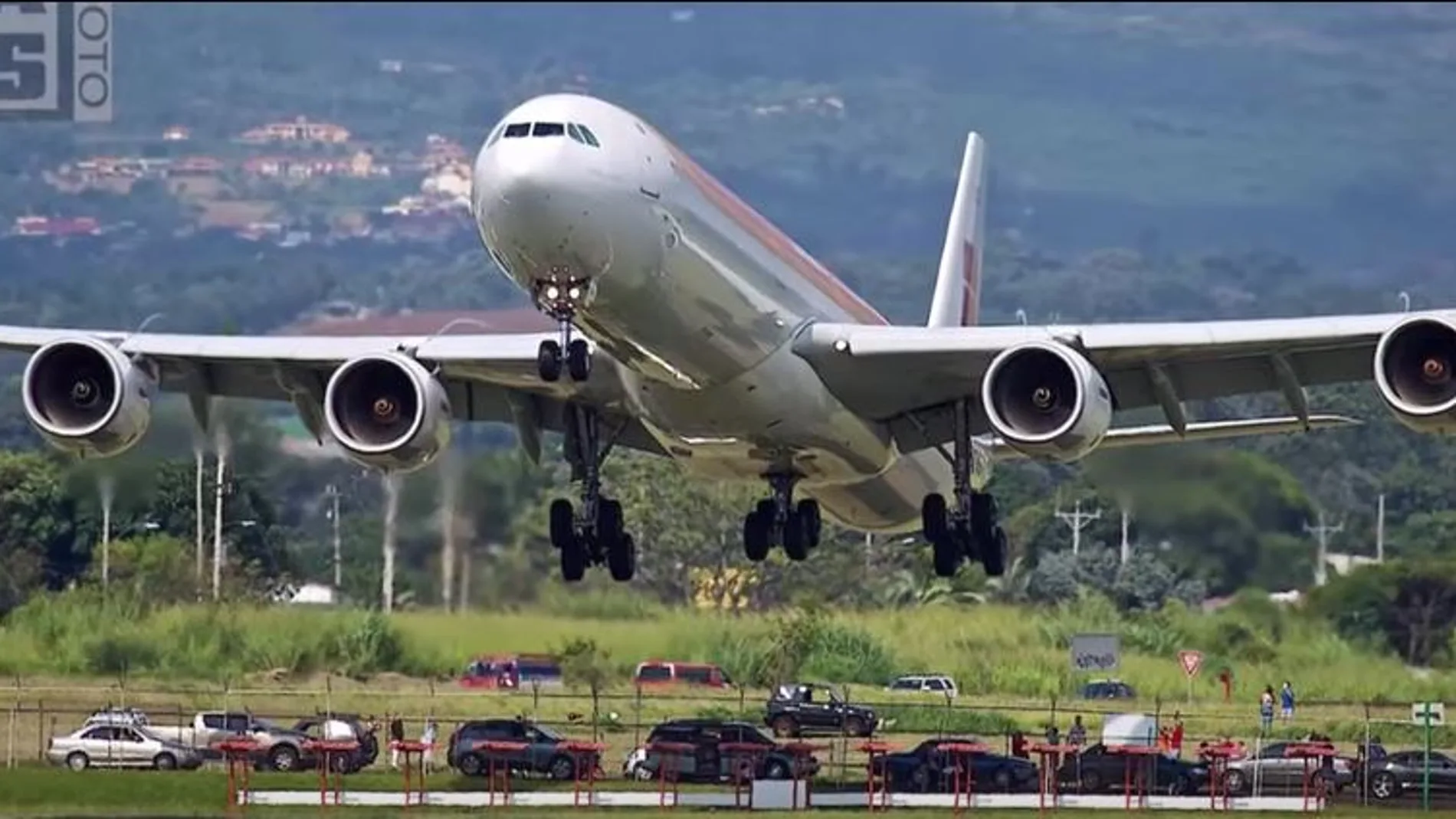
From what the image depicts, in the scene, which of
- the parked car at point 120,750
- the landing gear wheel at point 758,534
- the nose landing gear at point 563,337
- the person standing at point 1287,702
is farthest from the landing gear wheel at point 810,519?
the parked car at point 120,750

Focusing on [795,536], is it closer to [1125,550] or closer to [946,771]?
[946,771]

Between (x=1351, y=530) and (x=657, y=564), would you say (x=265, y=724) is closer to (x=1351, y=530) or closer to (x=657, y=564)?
(x=657, y=564)

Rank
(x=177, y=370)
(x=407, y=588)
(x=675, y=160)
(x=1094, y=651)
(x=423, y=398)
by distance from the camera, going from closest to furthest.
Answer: (x=675, y=160), (x=423, y=398), (x=177, y=370), (x=1094, y=651), (x=407, y=588)

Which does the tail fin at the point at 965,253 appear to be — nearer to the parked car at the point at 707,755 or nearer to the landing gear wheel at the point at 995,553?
the landing gear wheel at the point at 995,553

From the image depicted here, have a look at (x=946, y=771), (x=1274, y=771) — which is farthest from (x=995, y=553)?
(x=1274, y=771)

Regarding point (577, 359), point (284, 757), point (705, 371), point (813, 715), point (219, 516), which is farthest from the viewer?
point (219, 516)

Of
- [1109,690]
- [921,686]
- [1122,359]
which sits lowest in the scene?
[1109,690]

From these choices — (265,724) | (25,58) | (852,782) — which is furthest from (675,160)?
(25,58)
